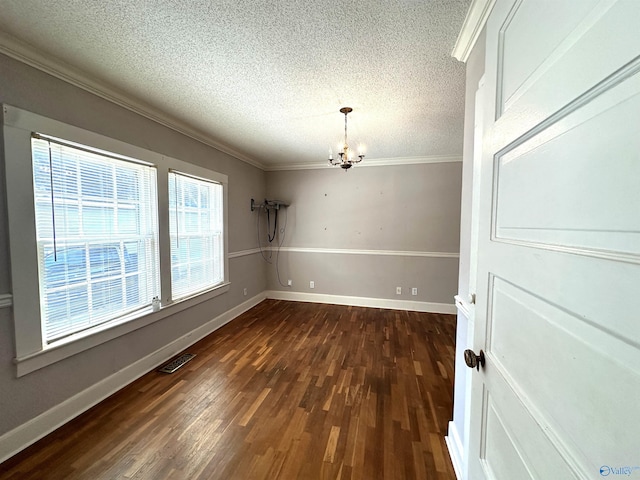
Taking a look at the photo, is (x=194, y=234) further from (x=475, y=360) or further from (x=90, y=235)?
(x=475, y=360)

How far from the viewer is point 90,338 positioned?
189 centimetres

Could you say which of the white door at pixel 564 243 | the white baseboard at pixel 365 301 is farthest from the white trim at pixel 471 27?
the white baseboard at pixel 365 301

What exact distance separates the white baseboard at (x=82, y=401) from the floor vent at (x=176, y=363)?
91mm

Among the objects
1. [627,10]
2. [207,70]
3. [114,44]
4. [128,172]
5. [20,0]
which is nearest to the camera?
[627,10]

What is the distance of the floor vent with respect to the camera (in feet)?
7.80

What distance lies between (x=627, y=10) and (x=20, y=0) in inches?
90.3

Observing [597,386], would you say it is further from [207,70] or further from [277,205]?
[277,205]

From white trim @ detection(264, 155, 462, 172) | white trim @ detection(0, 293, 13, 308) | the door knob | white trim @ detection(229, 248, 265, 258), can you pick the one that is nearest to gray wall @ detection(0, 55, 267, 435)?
white trim @ detection(0, 293, 13, 308)

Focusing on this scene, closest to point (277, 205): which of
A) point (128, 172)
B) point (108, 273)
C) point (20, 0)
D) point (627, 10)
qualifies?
point (128, 172)

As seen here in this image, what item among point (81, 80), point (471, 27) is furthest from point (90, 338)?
point (471, 27)

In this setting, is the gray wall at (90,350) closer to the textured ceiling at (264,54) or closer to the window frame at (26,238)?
the window frame at (26,238)

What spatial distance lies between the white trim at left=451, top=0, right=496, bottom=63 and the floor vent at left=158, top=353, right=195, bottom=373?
134 inches

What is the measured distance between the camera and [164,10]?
4.25 ft

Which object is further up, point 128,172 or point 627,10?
point 128,172
